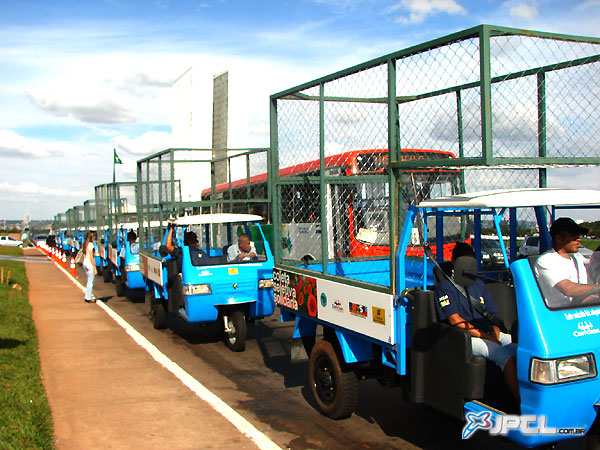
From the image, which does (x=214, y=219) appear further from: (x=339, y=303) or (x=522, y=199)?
(x=522, y=199)

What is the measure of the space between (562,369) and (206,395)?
4057 mm

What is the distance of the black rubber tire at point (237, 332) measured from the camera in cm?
→ 870

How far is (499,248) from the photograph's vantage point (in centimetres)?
591

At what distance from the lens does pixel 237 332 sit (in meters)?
8.72

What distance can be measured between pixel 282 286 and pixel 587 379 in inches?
145

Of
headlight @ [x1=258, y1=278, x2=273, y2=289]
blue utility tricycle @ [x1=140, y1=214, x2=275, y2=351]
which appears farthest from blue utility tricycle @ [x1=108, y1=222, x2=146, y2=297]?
headlight @ [x1=258, y1=278, x2=273, y2=289]

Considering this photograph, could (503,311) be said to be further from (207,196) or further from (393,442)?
(207,196)

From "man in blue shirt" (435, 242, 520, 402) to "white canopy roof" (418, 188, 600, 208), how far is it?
0.57 m

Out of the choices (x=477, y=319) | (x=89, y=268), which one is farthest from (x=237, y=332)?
(x=89, y=268)

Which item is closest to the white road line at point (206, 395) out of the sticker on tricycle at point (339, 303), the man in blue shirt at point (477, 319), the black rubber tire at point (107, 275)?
the sticker on tricycle at point (339, 303)

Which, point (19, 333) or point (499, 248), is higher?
point (499, 248)

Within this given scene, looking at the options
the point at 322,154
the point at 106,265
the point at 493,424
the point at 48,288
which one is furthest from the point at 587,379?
the point at 106,265

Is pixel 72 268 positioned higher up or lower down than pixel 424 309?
lower down

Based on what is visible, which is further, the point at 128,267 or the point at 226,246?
the point at 128,267
